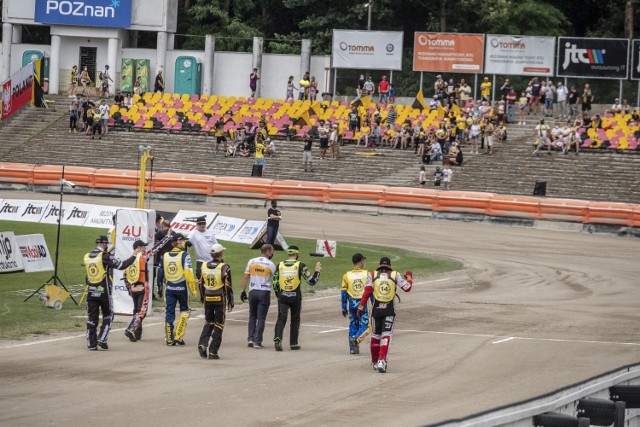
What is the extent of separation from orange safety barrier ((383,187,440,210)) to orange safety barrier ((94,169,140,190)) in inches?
418

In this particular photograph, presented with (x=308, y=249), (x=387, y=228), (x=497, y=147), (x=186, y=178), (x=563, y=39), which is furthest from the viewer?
(x=563, y=39)

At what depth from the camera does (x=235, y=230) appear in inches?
1497

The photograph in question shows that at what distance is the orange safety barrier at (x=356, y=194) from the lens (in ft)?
159

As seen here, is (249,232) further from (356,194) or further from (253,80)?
(253,80)

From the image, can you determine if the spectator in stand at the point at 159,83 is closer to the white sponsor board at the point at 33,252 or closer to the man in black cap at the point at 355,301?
the white sponsor board at the point at 33,252

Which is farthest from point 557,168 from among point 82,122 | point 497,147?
point 82,122

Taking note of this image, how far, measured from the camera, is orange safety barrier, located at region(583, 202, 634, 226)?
44.6 metres

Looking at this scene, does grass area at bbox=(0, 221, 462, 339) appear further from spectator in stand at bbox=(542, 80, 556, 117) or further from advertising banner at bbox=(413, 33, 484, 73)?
advertising banner at bbox=(413, 33, 484, 73)

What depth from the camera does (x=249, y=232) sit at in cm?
3759

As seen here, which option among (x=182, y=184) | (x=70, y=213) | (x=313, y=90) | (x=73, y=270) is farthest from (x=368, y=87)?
(x=73, y=270)

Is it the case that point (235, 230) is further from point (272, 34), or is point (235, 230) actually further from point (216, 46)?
point (272, 34)

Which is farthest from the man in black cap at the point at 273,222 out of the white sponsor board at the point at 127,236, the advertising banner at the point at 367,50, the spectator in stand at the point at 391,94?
the advertising banner at the point at 367,50

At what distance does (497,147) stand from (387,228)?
12832mm

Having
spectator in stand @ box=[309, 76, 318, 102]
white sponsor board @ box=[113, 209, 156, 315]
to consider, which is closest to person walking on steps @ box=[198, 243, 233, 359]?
white sponsor board @ box=[113, 209, 156, 315]
